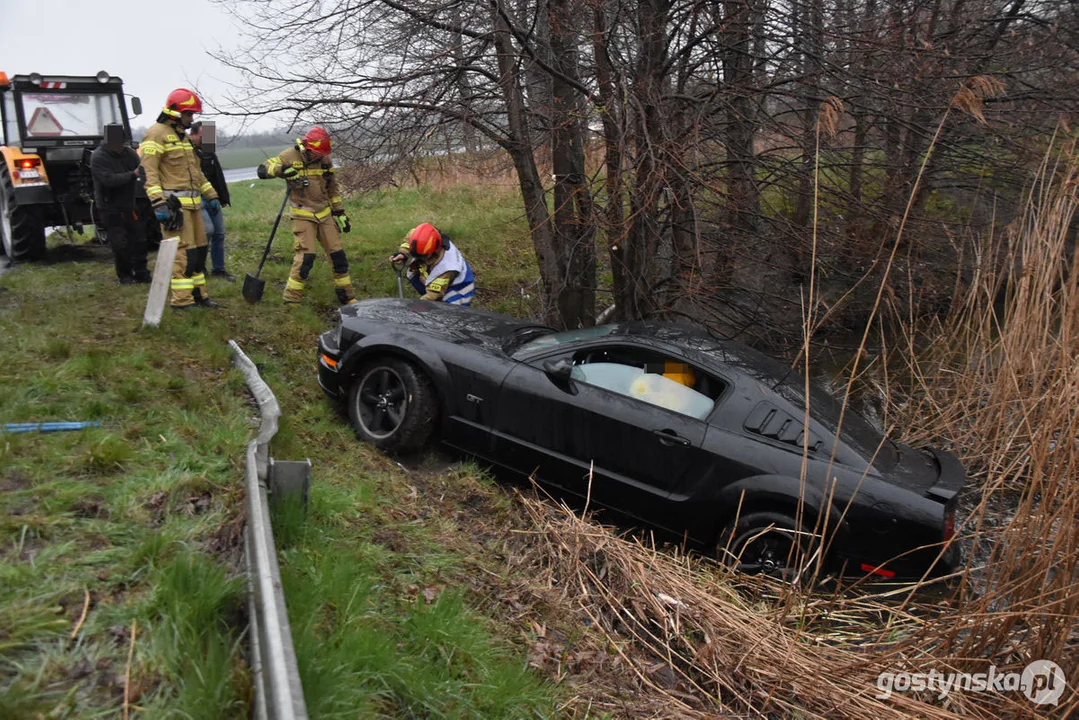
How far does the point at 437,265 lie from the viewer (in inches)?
315

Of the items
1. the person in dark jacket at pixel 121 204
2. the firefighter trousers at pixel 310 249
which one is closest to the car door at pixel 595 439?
the firefighter trousers at pixel 310 249

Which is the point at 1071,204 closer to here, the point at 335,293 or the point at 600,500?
the point at 600,500

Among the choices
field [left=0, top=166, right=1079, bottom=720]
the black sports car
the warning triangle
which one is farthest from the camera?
the warning triangle

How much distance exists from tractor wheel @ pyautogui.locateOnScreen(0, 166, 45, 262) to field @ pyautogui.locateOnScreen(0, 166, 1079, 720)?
14.0 feet

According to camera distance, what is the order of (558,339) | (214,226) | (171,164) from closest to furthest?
1. (558,339)
2. (171,164)
3. (214,226)

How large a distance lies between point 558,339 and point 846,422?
211cm

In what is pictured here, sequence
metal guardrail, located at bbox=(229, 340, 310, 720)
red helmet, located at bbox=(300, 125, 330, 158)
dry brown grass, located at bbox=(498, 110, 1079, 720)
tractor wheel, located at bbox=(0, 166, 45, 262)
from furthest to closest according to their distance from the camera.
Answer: tractor wheel, located at bbox=(0, 166, 45, 262) → red helmet, located at bbox=(300, 125, 330, 158) → dry brown grass, located at bbox=(498, 110, 1079, 720) → metal guardrail, located at bbox=(229, 340, 310, 720)

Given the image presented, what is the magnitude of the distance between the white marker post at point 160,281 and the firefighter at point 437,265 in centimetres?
225

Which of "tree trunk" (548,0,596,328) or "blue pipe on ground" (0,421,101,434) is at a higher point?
"tree trunk" (548,0,596,328)

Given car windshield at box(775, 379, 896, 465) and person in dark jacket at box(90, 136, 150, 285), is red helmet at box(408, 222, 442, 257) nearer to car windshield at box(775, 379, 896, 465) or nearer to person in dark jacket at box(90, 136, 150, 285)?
person in dark jacket at box(90, 136, 150, 285)

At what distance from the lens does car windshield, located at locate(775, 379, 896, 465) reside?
4.83 meters

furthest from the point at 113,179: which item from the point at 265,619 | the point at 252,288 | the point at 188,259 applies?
the point at 265,619

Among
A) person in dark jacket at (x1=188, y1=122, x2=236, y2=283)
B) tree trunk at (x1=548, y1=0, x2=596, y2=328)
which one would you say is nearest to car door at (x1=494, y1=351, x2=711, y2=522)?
tree trunk at (x1=548, y1=0, x2=596, y2=328)

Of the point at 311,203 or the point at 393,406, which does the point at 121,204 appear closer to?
the point at 311,203
